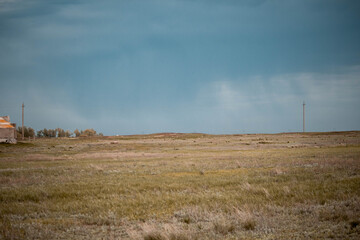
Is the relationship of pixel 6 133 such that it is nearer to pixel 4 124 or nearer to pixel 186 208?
pixel 4 124

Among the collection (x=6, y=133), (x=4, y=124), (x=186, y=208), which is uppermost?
(x=4, y=124)

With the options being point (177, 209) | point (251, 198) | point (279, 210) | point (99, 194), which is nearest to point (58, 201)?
point (99, 194)

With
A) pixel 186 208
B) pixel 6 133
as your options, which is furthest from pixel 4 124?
pixel 186 208

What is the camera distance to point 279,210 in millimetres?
10031

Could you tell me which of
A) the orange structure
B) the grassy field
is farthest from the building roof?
the grassy field

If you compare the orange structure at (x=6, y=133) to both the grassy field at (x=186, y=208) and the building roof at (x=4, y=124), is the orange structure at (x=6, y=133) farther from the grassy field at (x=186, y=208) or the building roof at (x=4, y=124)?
the grassy field at (x=186, y=208)

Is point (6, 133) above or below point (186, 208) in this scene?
above

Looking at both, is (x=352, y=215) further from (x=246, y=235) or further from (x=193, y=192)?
(x=193, y=192)

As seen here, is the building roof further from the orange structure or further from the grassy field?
the grassy field

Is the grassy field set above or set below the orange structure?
below

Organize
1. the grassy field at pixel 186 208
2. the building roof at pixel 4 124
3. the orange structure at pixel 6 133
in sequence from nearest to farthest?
the grassy field at pixel 186 208 < the orange structure at pixel 6 133 < the building roof at pixel 4 124

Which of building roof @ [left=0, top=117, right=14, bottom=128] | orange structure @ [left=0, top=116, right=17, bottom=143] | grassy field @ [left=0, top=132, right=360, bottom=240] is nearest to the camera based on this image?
grassy field @ [left=0, top=132, right=360, bottom=240]

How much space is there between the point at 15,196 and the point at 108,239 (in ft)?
27.2

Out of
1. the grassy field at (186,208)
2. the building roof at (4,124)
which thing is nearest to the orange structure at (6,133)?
the building roof at (4,124)
